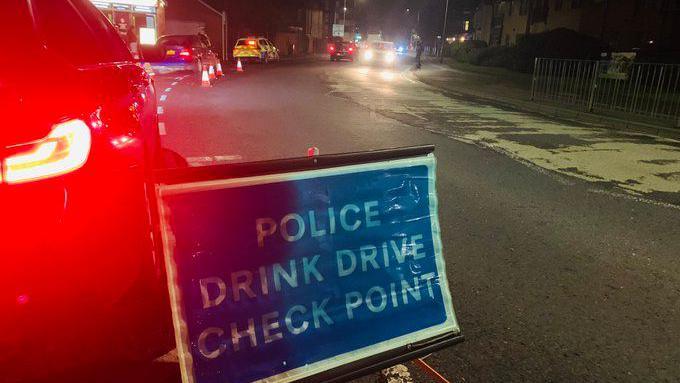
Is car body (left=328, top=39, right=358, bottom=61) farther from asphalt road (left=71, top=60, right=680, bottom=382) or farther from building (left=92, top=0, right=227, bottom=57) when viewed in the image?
asphalt road (left=71, top=60, right=680, bottom=382)

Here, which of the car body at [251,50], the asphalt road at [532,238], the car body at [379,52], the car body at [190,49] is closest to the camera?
the asphalt road at [532,238]

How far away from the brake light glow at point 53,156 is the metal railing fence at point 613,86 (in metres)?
13.5

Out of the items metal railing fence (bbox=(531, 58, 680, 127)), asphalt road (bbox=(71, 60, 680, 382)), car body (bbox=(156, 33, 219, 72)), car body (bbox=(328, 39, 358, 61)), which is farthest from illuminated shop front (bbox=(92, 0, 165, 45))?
car body (bbox=(328, 39, 358, 61))

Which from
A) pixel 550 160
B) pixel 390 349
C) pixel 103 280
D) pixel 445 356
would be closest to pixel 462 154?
pixel 550 160

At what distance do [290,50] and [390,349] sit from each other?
197ft

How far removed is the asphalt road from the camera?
3.02 meters

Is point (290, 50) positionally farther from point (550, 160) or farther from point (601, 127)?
point (550, 160)

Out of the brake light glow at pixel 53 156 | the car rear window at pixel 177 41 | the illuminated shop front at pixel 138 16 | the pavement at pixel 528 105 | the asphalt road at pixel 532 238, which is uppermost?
the illuminated shop front at pixel 138 16

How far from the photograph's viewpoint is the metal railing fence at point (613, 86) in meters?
12.8

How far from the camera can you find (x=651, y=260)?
4.45m

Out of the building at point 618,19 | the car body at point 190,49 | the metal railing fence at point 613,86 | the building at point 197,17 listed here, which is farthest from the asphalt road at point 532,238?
the building at point 197,17

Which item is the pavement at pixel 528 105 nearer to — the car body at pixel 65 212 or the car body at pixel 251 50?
the car body at pixel 65 212

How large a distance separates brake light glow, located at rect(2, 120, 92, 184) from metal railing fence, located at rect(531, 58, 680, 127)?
44.4ft

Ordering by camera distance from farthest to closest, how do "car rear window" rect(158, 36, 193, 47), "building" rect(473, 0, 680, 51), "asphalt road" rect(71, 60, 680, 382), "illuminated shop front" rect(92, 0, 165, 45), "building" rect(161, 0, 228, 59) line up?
"building" rect(161, 0, 228, 59), "building" rect(473, 0, 680, 51), "illuminated shop front" rect(92, 0, 165, 45), "car rear window" rect(158, 36, 193, 47), "asphalt road" rect(71, 60, 680, 382)
